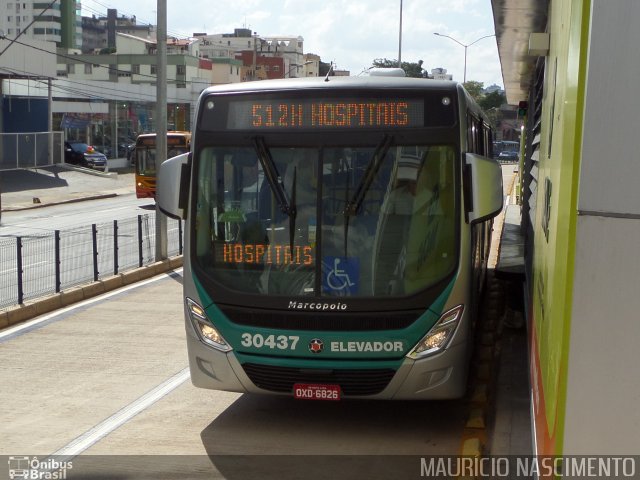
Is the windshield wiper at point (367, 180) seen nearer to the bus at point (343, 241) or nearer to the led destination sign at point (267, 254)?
the bus at point (343, 241)

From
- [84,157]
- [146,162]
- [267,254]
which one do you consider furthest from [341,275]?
[84,157]

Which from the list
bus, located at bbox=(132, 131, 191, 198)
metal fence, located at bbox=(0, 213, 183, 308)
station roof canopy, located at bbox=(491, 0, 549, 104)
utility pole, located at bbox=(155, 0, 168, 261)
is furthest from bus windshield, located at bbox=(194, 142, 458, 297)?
bus, located at bbox=(132, 131, 191, 198)

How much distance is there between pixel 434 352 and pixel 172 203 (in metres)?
2.61

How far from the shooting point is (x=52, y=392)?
379 inches

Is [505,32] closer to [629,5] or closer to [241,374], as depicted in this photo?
[241,374]

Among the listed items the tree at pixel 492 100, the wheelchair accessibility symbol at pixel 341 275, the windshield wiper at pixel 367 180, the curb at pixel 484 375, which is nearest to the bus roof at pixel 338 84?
the windshield wiper at pixel 367 180

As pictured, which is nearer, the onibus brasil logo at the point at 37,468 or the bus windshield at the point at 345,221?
the onibus brasil logo at the point at 37,468

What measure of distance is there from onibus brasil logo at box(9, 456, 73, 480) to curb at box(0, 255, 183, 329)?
19.1ft

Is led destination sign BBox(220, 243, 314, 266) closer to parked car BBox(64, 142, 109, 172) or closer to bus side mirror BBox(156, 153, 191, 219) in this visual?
bus side mirror BBox(156, 153, 191, 219)

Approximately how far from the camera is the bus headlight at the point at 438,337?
7.91m

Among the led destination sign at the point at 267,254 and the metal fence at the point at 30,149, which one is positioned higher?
the led destination sign at the point at 267,254

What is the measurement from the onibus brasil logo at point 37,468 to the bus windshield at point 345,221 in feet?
6.52

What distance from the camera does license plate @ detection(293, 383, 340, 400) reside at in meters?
7.98

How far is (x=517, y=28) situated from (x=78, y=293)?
7.88 metres
